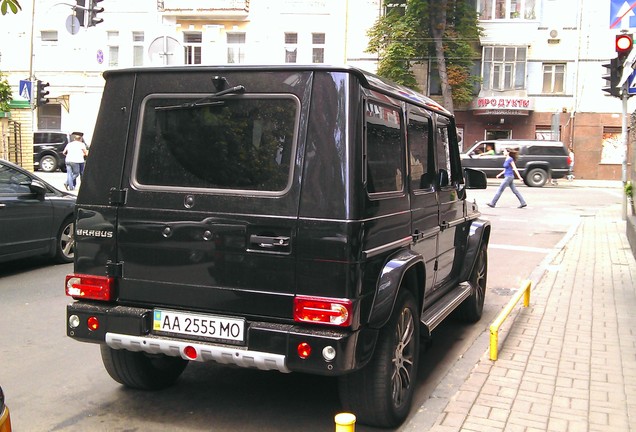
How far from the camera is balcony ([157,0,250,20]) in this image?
114 ft

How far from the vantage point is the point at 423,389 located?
4.59 meters

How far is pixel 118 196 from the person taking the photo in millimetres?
3779

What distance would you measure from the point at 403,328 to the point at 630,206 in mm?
12090

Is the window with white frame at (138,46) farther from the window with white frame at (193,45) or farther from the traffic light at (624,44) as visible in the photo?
the traffic light at (624,44)

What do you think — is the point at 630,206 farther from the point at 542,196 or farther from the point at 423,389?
the point at 423,389

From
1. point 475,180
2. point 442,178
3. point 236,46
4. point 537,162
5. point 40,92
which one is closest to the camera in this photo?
point 442,178

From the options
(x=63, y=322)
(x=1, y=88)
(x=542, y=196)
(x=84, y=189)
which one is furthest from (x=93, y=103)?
(x=84, y=189)

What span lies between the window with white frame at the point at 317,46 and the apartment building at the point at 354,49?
0.06 m

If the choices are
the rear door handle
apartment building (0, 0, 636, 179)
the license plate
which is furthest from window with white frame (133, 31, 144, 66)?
the rear door handle

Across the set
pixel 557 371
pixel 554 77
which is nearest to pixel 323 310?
pixel 557 371

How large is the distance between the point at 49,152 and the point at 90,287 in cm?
2910

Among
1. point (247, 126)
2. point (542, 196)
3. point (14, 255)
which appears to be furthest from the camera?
point (542, 196)

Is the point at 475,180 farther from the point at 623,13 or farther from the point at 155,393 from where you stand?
the point at 155,393

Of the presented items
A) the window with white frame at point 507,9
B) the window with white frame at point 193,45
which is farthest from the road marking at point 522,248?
the window with white frame at point 193,45
